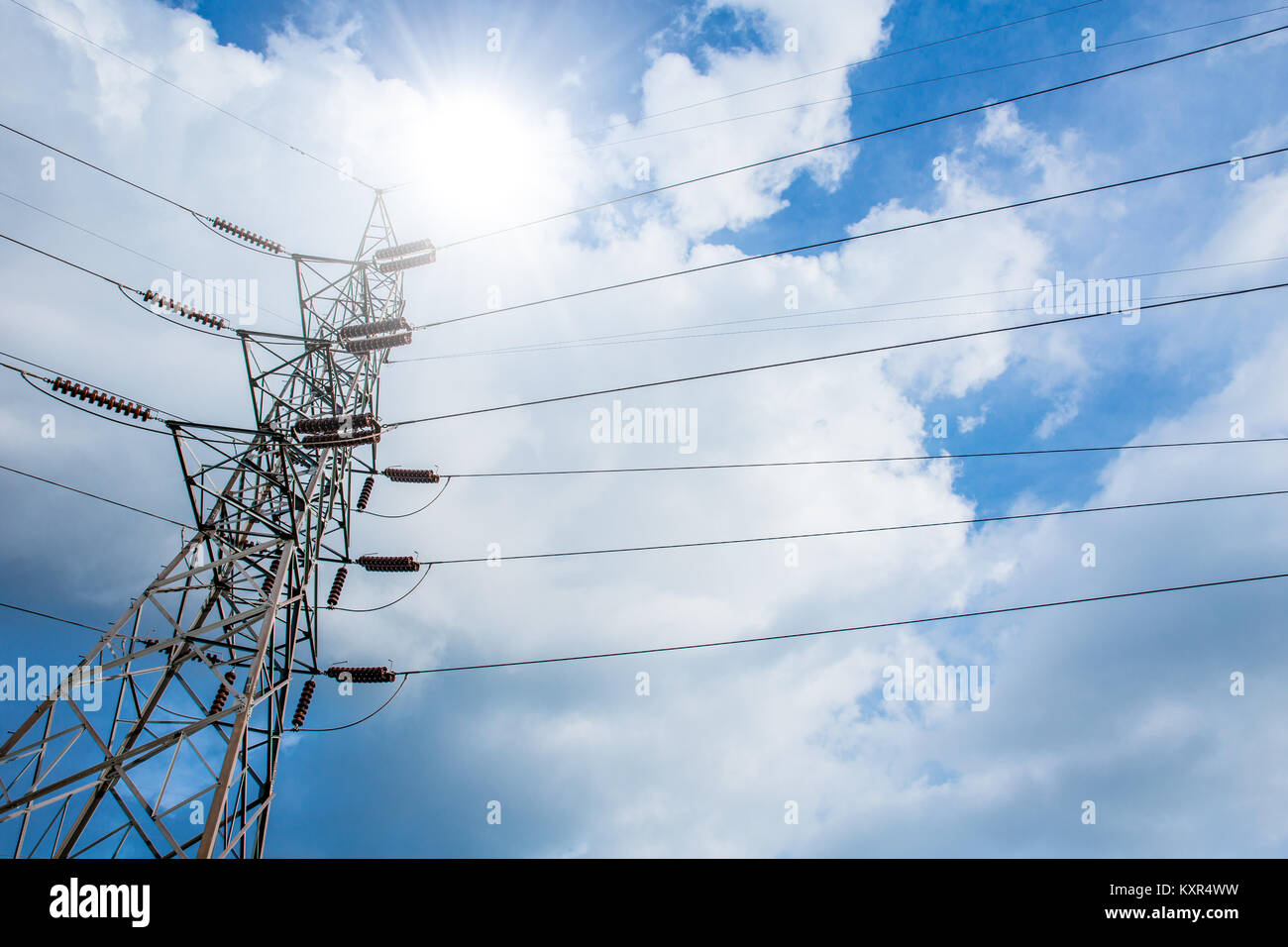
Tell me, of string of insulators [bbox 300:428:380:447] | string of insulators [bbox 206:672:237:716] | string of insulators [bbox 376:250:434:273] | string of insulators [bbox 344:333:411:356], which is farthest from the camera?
string of insulators [bbox 376:250:434:273]

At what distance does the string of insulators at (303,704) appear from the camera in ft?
43.9

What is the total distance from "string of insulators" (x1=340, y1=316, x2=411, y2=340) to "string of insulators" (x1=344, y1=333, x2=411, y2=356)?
0.42 feet

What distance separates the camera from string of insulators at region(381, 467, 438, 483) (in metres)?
16.7

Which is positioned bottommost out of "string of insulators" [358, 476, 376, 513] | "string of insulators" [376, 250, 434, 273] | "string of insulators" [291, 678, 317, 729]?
"string of insulators" [291, 678, 317, 729]

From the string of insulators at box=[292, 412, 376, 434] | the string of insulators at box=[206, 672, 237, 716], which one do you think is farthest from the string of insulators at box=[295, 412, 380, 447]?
the string of insulators at box=[206, 672, 237, 716]

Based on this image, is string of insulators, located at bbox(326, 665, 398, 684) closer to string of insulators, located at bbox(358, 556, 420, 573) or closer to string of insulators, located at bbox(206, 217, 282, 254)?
string of insulators, located at bbox(358, 556, 420, 573)

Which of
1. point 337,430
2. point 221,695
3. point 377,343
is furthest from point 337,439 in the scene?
point 221,695

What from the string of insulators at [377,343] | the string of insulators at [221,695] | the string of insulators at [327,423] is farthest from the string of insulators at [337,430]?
the string of insulators at [221,695]

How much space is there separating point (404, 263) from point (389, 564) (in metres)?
7.92
